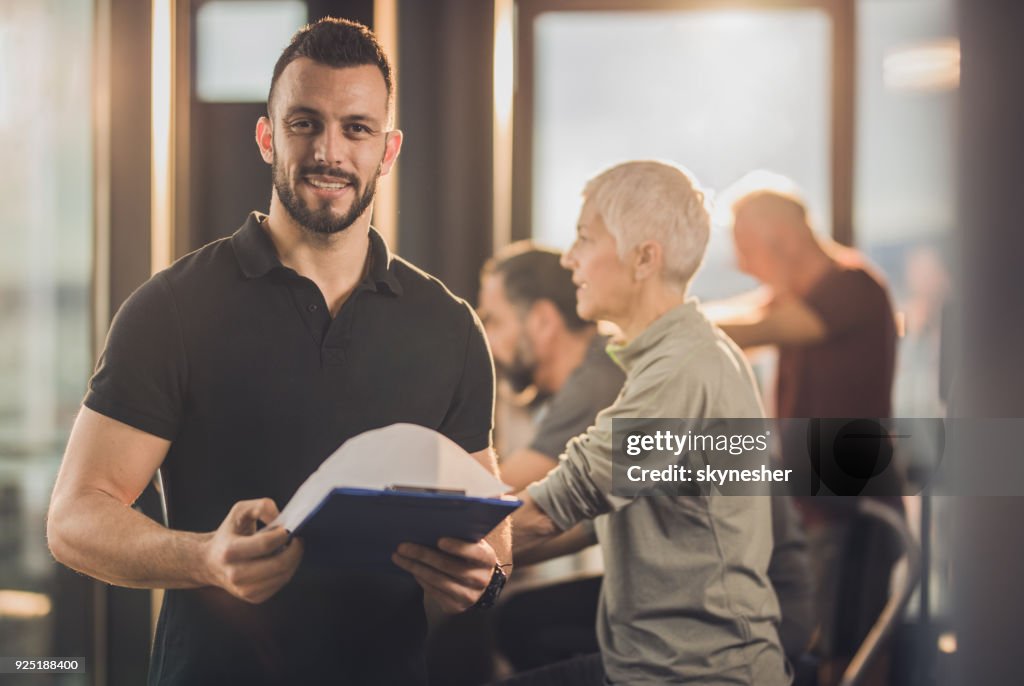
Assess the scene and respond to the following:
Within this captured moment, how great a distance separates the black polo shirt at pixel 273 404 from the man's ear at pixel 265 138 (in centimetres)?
11

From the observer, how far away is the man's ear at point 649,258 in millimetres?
1738

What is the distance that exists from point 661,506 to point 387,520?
555mm

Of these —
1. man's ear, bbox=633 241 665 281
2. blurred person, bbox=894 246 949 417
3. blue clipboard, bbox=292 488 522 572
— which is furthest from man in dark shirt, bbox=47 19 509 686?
blurred person, bbox=894 246 949 417

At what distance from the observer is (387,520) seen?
134cm

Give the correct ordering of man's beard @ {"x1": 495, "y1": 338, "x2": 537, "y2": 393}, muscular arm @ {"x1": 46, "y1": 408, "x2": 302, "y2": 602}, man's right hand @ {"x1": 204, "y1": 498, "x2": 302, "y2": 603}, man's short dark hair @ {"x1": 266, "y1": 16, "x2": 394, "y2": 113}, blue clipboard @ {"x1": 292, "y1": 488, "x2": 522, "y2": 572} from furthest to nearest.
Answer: man's beard @ {"x1": 495, "y1": 338, "x2": 537, "y2": 393} → man's short dark hair @ {"x1": 266, "y1": 16, "x2": 394, "y2": 113} → muscular arm @ {"x1": 46, "y1": 408, "x2": 302, "y2": 602} → man's right hand @ {"x1": 204, "y1": 498, "x2": 302, "y2": 603} → blue clipboard @ {"x1": 292, "y1": 488, "x2": 522, "y2": 572}

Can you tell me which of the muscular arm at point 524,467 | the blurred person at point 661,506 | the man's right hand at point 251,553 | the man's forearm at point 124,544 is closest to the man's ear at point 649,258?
the blurred person at point 661,506

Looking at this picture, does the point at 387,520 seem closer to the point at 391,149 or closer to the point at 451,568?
the point at 451,568

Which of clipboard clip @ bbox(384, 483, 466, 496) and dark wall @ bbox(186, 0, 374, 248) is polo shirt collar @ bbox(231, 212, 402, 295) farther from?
clipboard clip @ bbox(384, 483, 466, 496)

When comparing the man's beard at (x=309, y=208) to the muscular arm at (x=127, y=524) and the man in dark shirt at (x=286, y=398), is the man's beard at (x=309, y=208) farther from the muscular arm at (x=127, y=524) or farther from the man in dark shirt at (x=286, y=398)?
the muscular arm at (x=127, y=524)

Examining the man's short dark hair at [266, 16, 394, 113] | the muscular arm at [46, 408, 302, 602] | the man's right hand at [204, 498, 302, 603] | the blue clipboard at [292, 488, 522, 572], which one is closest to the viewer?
the blue clipboard at [292, 488, 522, 572]

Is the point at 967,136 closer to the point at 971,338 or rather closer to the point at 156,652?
the point at 971,338

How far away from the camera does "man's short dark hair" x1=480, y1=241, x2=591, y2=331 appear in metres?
1.83

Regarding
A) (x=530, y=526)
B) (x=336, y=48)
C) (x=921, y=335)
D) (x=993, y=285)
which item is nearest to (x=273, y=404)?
(x=530, y=526)

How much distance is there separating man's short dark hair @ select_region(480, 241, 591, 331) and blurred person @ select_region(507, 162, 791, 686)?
57 mm
